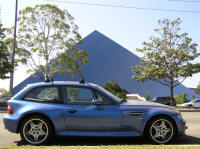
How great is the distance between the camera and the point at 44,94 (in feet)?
17.5

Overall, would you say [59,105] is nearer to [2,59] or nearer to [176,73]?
[2,59]

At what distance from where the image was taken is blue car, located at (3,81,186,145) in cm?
499

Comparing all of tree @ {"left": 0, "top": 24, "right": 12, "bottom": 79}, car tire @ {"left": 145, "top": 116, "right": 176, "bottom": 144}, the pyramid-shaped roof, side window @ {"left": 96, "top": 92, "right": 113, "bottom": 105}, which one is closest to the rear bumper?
side window @ {"left": 96, "top": 92, "right": 113, "bottom": 105}

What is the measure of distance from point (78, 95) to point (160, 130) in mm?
1936

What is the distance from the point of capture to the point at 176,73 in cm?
2389

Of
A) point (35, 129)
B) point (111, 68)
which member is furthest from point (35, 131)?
point (111, 68)

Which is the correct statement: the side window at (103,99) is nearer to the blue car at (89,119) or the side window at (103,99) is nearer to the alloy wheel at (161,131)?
the blue car at (89,119)

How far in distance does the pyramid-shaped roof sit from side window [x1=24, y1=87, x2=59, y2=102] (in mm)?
42646

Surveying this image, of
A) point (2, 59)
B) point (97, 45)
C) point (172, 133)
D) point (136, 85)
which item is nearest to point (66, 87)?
point (172, 133)

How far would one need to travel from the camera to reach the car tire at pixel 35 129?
5.02 m

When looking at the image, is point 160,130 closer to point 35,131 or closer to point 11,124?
point 35,131

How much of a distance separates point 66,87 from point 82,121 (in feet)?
2.90

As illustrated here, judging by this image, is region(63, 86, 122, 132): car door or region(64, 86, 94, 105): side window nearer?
region(63, 86, 122, 132): car door

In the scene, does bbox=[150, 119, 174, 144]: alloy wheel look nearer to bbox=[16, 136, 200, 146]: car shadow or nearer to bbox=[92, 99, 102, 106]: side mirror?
bbox=[16, 136, 200, 146]: car shadow
